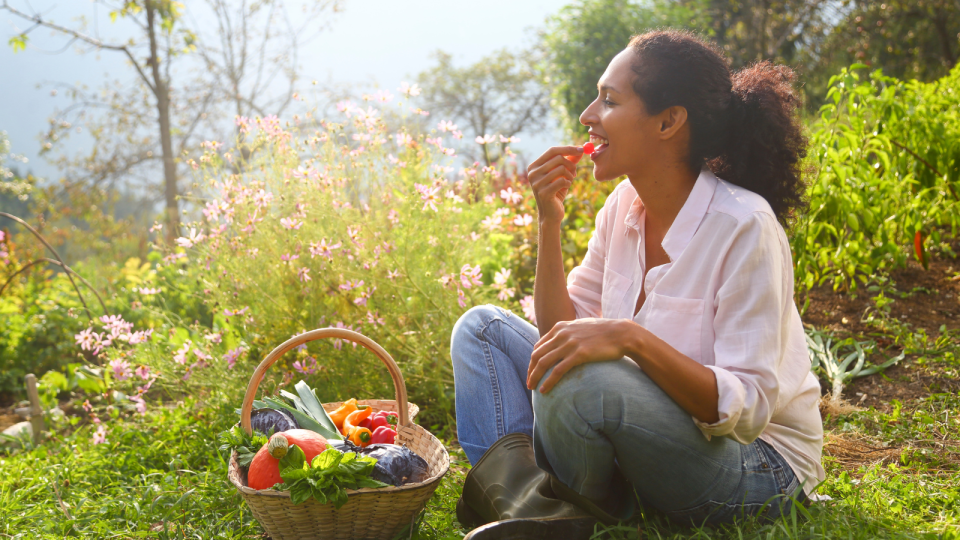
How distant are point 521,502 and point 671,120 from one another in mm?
942

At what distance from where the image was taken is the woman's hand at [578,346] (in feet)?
4.03

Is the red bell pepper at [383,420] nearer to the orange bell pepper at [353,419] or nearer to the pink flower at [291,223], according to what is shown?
the orange bell pepper at [353,419]

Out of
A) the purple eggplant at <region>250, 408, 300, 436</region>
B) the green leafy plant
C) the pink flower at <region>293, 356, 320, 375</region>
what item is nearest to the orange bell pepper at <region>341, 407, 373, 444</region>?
the purple eggplant at <region>250, 408, 300, 436</region>

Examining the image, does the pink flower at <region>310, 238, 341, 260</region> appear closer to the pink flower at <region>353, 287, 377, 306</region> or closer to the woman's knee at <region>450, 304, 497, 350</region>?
the pink flower at <region>353, 287, 377, 306</region>

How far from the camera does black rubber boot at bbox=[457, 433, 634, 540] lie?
4.33 ft

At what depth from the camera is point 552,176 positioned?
67.6 inches

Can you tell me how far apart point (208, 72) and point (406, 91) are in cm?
654

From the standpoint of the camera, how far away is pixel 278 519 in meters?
1.50

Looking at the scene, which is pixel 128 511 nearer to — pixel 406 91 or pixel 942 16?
pixel 406 91

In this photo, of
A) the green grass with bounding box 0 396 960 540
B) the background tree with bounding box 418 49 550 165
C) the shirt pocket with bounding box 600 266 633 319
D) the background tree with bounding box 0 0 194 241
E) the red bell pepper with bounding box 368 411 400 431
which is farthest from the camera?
the background tree with bounding box 418 49 550 165

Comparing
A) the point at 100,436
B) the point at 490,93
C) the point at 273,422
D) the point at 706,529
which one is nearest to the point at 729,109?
the point at 706,529

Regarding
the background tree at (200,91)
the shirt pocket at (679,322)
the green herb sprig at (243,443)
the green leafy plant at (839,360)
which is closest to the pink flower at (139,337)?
the green herb sprig at (243,443)

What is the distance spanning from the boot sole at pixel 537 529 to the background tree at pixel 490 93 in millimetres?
13212

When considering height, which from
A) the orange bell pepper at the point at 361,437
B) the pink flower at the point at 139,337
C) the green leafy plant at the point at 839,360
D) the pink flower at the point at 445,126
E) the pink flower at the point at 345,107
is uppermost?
the pink flower at the point at 345,107
